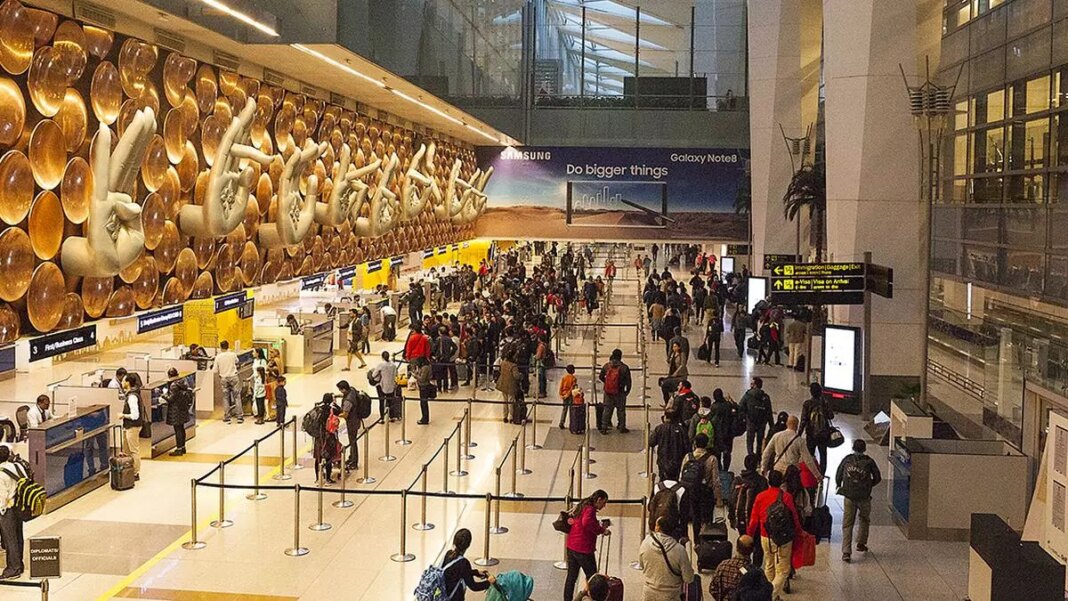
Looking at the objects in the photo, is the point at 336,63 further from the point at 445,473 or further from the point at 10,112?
the point at 445,473

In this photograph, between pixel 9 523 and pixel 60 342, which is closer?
pixel 9 523

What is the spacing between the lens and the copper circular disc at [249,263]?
713 inches

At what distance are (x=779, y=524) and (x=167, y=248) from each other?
9360 millimetres

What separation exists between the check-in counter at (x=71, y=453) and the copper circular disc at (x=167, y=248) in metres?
2.03

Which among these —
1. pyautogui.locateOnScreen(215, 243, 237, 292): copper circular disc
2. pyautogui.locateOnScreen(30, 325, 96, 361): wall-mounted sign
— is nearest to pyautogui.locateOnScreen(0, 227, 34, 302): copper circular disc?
pyautogui.locateOnScreen(30, 325, 96, 361): wall-mounted sign

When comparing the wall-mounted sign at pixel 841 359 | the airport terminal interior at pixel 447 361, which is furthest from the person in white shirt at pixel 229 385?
the wall-mounted sign at pixel 841 359

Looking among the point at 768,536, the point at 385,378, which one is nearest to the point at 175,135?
the point at 385,378

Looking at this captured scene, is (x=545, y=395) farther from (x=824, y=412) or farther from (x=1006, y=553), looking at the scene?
(x=1006, y=553)

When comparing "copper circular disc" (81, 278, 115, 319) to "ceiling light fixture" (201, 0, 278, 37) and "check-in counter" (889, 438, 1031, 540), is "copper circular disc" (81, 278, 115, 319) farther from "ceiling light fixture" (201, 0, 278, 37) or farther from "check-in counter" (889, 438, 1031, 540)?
"check-in counter" (889, 438, 1031, 540)

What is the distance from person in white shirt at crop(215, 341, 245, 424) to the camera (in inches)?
682

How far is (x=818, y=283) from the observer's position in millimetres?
17453

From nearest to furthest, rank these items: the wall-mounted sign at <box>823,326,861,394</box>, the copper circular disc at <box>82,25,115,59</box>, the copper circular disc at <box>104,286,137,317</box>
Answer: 1. the copper circular disc at <box>82,25,115,59</box>
2. the copper circular disc at <box>104,286,137,317</box>
3. the wall-mounted sign at <box>823,326,861,394</box>

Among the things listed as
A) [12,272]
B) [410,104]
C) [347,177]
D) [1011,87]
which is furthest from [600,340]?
[12,272]

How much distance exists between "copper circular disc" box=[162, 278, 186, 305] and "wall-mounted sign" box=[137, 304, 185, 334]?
0.35 feet
